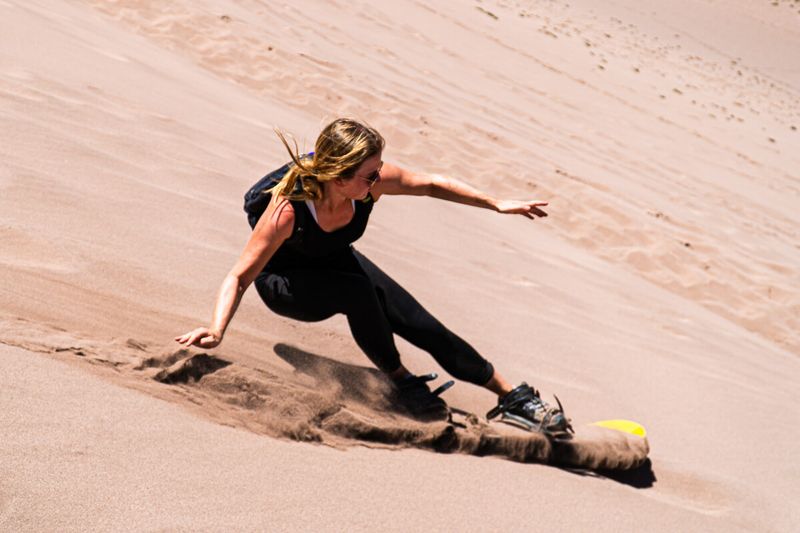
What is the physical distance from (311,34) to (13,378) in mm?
9568

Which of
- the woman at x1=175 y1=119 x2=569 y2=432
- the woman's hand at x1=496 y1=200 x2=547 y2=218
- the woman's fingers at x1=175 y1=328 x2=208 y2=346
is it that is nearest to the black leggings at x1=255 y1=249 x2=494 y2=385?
the woman at x1=175 y1=119 x2=569 y2=432

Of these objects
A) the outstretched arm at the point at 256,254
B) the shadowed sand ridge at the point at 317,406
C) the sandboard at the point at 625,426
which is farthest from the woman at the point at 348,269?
the sandboard at the point at 625,426

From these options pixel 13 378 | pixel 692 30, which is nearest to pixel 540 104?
pixel 13 378

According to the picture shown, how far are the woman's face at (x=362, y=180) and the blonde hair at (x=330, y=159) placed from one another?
2 cm

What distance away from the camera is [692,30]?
29656 mm

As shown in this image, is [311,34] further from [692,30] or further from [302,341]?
[692,30]

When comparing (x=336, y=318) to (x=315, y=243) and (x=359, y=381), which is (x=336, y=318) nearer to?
(x=359, y=381)

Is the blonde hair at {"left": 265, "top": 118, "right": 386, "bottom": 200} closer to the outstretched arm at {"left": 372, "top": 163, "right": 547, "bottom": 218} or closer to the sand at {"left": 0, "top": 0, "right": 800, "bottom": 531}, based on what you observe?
the outstretched arm at {"left": 372, "top": 163, "right": 547, "bottom": 218}

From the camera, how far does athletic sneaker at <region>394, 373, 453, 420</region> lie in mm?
3264

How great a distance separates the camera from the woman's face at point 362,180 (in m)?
3.02

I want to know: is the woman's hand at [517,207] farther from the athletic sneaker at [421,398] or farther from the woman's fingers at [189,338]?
the woman's fingers at [189,338]

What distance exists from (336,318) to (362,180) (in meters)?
1.14

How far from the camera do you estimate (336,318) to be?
160 inches

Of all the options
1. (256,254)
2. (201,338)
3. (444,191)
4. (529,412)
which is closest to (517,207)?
(444,191)
